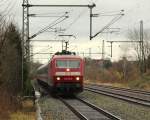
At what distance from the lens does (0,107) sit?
2012 cm

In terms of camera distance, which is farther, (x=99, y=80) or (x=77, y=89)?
→ (x=99, y=80)

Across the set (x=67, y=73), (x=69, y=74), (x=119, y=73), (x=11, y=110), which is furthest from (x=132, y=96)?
(x=119, y=73)

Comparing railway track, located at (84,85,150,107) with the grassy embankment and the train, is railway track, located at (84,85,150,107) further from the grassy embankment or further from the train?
→ the grassy embankment

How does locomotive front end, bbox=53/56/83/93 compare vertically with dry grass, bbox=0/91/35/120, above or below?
above

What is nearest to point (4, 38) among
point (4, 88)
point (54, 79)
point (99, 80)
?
point (4, 88)

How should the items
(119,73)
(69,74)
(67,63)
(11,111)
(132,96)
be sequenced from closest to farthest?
(11,111) < (69,74) < (67,63) < (132,96) < (119,73)

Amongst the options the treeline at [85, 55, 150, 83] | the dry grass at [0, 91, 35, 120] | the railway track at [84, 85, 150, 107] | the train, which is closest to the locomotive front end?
the train

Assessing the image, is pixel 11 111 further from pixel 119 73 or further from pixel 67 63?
Result: pixel 119 73

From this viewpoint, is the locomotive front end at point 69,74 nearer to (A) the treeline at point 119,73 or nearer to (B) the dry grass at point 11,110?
(B) the dry grass at point 11,110

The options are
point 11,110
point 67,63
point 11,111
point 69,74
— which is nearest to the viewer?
point 11,111

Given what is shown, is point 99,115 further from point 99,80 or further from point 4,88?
point 99,80

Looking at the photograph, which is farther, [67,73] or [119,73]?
[119,73]

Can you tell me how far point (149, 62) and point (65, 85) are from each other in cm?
4754

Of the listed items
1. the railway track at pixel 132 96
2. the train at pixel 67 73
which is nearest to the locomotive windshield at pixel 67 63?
the train at pixel 67 73
